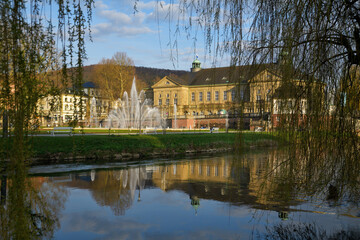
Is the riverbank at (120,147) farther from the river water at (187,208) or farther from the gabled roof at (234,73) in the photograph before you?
the gabled roof at (234,73)

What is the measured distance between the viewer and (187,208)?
8898mm

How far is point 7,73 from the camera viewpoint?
2275mm

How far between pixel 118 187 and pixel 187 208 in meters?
3.27

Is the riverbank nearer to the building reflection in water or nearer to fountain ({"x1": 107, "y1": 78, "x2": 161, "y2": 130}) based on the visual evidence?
the building reflection in water

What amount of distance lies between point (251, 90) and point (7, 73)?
3.18 m

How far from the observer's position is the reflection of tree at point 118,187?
924cm

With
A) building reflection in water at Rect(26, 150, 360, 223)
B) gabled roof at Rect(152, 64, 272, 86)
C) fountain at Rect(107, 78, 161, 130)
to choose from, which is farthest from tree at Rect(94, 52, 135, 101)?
gabled roof at Rect(152, 64, 272, 86)

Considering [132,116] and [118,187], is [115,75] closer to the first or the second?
[132,116]

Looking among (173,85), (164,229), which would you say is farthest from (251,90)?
(173,85)

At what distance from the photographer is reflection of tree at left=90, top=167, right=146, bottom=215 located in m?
9.24

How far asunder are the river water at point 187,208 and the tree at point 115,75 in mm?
52821

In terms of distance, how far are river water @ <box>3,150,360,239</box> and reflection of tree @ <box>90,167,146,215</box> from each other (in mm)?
27

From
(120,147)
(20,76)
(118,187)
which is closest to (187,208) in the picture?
(118,187)

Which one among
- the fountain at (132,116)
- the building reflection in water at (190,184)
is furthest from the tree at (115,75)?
the building reflection in water at (190,184)
